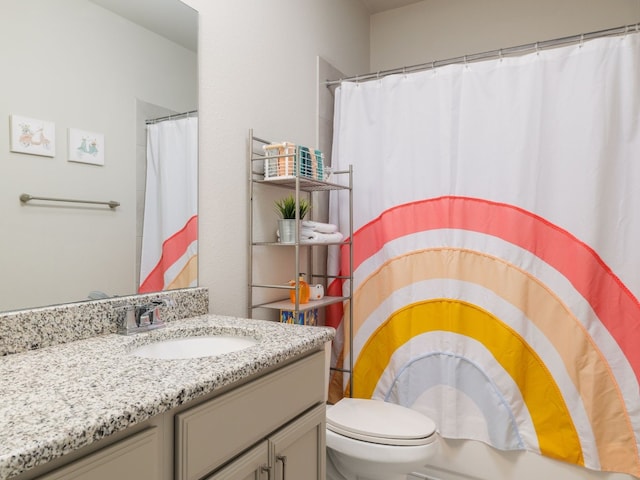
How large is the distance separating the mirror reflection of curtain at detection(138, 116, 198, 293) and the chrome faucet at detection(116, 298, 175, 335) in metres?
0.10

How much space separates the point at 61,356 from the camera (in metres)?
1.00

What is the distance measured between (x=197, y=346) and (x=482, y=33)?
2.52 metres

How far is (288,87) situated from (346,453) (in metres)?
1.63

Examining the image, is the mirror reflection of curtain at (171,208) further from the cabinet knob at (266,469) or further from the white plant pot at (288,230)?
the cabinet knob at (266,469)

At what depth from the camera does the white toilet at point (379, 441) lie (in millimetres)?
1597

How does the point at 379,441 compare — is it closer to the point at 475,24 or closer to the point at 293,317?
the point at 293,317

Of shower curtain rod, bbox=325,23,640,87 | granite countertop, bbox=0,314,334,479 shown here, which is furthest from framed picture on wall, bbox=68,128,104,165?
shower curtain rod, bbox=325,23,640,87

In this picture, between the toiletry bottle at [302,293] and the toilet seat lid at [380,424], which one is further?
the toiletry bottle at [302,293]

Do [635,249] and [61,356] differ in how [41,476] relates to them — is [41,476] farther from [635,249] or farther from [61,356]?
[635,249]

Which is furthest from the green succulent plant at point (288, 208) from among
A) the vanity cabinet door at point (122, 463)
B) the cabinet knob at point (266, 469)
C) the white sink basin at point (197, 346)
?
the vanity cabinet door at point (122, 463)

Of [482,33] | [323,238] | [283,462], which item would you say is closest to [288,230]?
[323,238]

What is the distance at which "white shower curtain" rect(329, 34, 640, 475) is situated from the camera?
1773 mm

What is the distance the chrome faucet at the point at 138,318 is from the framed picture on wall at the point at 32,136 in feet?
1.56

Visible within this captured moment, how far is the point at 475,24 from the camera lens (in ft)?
8.80
